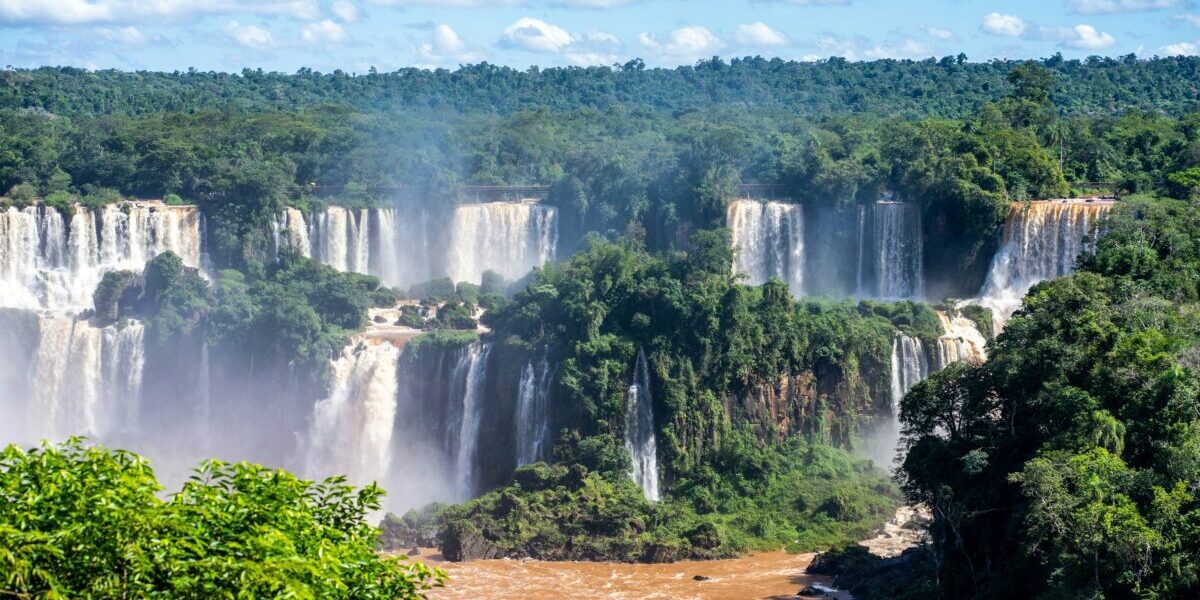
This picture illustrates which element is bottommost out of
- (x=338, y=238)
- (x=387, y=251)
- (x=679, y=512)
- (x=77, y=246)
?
(x=679, y=512)

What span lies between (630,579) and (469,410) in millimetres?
9485

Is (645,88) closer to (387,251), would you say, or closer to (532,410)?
(387,251)

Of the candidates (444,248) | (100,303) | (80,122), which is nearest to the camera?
(100,303)

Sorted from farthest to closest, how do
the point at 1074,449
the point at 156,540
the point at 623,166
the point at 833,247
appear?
the point at 623,166
the point at 833,247
the point at 1074,449
the point at 156,540

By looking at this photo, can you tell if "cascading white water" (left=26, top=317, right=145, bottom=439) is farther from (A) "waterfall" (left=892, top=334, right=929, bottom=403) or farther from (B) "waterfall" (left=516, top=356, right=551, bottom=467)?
(A) "waterfall" (left=892, top=334, right=929, bottom=403)

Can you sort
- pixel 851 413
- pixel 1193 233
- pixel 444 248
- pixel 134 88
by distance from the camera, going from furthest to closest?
pixel 134 88 < pixel 444 248 < pixel 851 413 < pixel 1193 233

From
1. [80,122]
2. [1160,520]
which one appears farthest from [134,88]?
[1160,520]

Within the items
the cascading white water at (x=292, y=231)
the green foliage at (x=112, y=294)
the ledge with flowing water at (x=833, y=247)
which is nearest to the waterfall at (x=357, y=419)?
the green foliage at (x=112, y=294)

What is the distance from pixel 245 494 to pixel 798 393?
28981 millimetres

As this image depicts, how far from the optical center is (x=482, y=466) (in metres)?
47.7

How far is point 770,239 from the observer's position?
2341 inches

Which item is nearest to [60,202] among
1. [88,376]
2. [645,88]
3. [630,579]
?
[88,376]

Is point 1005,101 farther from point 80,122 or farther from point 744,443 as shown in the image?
point 80,122

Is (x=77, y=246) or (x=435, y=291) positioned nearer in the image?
(x=435, y=291)
